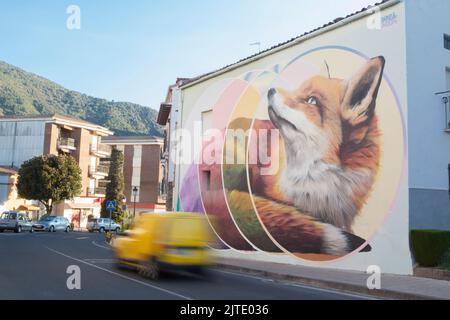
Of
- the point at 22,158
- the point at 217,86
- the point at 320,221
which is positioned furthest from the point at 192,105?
the point at 22,158

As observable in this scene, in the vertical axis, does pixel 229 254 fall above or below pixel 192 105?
below

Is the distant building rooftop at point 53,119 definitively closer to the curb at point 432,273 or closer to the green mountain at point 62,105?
the green mountain at point 62,105

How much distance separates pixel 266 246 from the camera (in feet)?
59.4

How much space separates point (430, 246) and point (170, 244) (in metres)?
6.66

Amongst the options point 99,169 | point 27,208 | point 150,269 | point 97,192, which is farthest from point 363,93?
point 99,169

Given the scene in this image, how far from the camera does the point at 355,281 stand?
1200 centimetres

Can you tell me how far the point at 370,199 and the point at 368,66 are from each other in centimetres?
400

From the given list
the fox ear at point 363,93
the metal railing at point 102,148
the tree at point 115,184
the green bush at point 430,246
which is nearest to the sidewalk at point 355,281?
the green bush at point 430,246

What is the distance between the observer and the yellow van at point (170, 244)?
1166 cm

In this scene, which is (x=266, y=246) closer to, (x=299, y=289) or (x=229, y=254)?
(x=229, y=254)

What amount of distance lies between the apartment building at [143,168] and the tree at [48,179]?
67.7 ft

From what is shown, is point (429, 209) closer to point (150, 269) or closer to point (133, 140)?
point (150, 269)

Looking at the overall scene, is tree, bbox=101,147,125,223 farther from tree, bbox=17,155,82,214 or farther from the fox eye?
the fox eye
